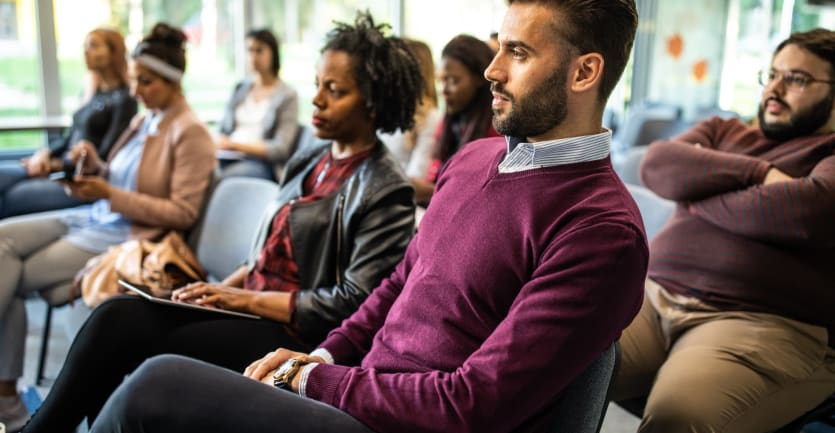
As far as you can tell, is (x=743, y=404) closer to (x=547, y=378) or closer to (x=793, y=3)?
(x=547, y=378)

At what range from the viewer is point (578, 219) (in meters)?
1.25

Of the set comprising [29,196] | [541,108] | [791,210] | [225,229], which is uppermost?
[541,108]

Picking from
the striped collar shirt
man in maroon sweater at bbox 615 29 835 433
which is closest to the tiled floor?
man in maroon sweater at bbox 615 29 835 433

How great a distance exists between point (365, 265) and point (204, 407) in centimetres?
72

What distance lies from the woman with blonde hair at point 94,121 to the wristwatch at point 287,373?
286cm

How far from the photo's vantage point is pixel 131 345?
1.78 metres

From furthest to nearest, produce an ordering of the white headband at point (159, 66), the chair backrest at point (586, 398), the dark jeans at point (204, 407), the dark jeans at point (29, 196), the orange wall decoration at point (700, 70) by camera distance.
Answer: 1. the orange wall decoration at point (700, 70)
2. the dark jeans at point (29, 196)
3. the white headband at point (159, 66)
4. the chair backrest at point (586, 398)
5. the dark jeans at point (204, 407)

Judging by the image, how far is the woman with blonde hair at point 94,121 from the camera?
3912mm

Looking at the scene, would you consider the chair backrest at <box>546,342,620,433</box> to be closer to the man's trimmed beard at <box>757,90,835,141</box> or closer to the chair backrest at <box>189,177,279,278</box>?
the man's trimmed beard at <box>757,90,835,141</box>

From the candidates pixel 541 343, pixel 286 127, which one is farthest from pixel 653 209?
pixel 286 127

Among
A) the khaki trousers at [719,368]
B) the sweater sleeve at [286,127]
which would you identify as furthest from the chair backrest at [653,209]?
the sweater sleeve at [286,127]

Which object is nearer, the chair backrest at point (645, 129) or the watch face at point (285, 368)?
the watch face at point (285, 368)

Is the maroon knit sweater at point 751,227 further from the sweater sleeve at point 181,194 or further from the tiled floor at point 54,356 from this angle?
the sweater sleeve at point 181,194

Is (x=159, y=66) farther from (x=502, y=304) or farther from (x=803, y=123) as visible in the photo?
(x=803, y=123)
